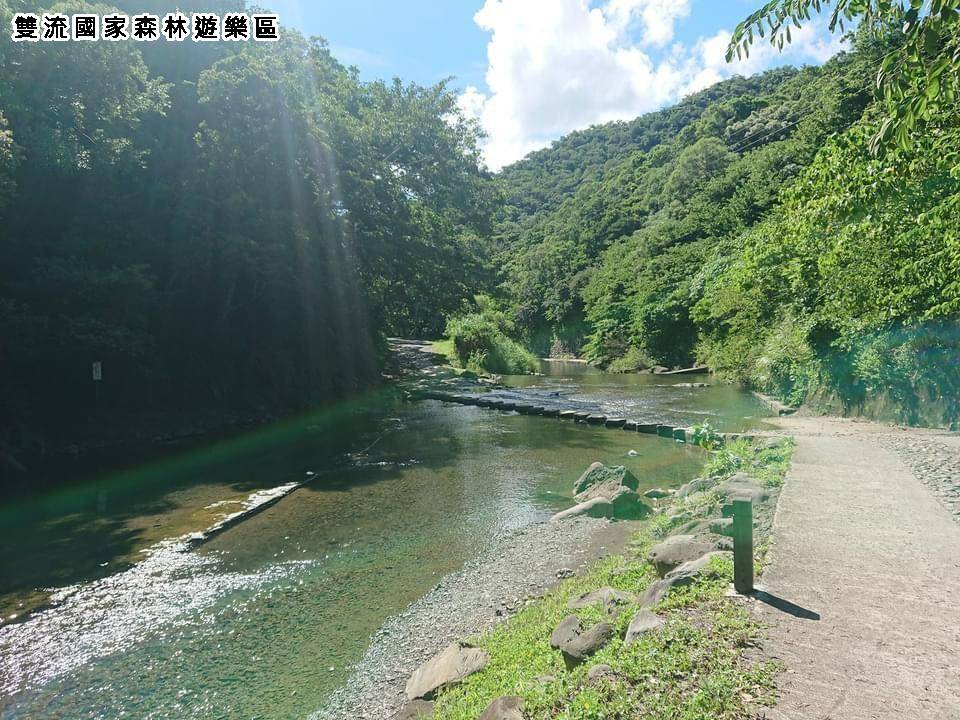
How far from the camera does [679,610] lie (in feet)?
14.2

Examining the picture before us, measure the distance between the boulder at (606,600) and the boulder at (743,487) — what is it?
2.82 meters

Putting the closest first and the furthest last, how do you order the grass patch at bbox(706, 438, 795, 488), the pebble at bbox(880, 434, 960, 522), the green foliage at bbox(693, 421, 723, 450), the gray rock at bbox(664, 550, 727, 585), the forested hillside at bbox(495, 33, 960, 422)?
the gray rock at bbox(664, 550, 727, 585) → the pebble at bbox(880, 434, 960, 522) → the grass patch at bbox(706, 438, 795, 488) → the forested hillside at bbox(495, 33, 960, 422) → the green foliage at bbox(693, 421, 723, 450)

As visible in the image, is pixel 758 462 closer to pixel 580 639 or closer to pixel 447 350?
pixel 580 639

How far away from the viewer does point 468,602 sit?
21.1 feet

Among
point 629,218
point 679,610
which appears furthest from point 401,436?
point 629,218

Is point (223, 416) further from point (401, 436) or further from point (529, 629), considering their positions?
point (529, 629)

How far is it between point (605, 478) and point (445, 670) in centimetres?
573

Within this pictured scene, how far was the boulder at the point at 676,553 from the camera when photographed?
5684 mm

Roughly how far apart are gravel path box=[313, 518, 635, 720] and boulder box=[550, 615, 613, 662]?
1.35 m

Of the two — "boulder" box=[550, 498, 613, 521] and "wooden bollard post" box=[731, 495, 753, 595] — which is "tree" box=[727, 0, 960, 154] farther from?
"boulder" box=[550, 498, 613, 521]

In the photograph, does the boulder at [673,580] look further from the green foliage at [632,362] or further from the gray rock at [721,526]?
the green foliage at [632,362]

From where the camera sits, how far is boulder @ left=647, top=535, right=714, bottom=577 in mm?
Answer: 5684

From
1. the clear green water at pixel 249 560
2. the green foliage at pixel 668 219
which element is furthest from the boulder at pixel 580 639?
the green foliage at pixel 668 219

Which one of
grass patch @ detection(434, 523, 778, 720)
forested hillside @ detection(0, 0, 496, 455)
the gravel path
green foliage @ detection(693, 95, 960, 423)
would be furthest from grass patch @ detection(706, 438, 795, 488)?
forested hillside @ detection(0, 0, 496, 455)
